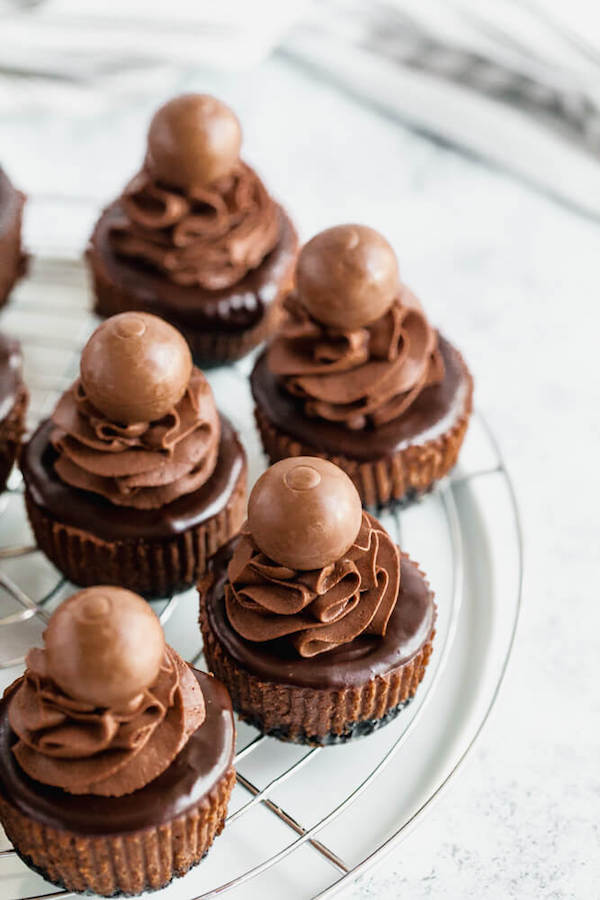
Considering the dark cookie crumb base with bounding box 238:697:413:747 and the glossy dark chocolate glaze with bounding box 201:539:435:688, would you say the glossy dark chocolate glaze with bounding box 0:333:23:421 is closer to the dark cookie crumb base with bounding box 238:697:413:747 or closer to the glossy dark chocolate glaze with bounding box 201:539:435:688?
the glossy dark chocolate glaze with bounding box 201:539:435:688

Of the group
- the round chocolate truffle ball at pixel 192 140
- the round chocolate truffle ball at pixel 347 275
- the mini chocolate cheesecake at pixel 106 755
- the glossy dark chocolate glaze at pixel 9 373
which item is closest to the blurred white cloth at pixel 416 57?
the round chocolate truffle ball at pixel 192 140

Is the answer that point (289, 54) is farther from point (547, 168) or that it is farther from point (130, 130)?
point (547, 168)

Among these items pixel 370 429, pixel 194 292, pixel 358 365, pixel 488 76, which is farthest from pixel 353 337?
pixel 488 76

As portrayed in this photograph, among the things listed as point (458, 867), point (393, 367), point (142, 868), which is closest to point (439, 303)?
point (393, 367)

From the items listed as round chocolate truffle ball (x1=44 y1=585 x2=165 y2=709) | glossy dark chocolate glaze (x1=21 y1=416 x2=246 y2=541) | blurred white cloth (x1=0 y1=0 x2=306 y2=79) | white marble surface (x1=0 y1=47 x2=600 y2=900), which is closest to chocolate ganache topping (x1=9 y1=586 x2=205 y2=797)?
round chocolate truffle ball (x1=44 y1=585 x2=165 y2=709)

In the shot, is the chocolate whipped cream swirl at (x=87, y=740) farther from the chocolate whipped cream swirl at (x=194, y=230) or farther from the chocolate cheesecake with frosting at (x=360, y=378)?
the chocolate whipped cream swirl at (x=194, y=230)

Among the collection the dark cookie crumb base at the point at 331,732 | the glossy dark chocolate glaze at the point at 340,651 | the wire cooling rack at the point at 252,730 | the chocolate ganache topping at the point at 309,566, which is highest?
the chocolate ganache topping at the point at 309,566
